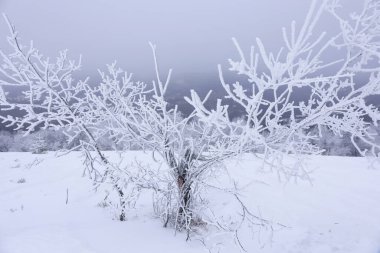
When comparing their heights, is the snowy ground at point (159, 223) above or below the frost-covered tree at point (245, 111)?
below

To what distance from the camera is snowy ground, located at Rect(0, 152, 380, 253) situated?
14.6 feet

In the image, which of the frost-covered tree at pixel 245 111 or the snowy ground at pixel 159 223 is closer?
the frost-covered tree at pixel 245 111

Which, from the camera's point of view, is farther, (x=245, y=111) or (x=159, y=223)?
(x=159, y=223)

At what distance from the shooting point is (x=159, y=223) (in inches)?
207

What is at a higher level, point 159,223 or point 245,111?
point 245,111

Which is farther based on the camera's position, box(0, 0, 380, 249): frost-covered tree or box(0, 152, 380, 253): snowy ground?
box(0, 152, 380, 253): snowy ground

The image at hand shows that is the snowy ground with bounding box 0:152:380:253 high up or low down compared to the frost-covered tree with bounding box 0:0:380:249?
down

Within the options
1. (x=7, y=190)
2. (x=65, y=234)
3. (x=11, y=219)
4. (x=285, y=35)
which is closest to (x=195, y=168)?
(x=65, y=234)

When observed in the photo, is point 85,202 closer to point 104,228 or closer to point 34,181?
point 104,228

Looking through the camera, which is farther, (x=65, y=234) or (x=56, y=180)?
(x=56, y=180)

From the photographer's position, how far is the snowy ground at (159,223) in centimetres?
446

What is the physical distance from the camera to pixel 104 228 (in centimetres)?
497

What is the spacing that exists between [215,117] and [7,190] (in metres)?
5.90

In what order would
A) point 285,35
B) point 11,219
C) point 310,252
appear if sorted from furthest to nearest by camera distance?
1. point 11,219
2. point 310,252
3. point 285,35
